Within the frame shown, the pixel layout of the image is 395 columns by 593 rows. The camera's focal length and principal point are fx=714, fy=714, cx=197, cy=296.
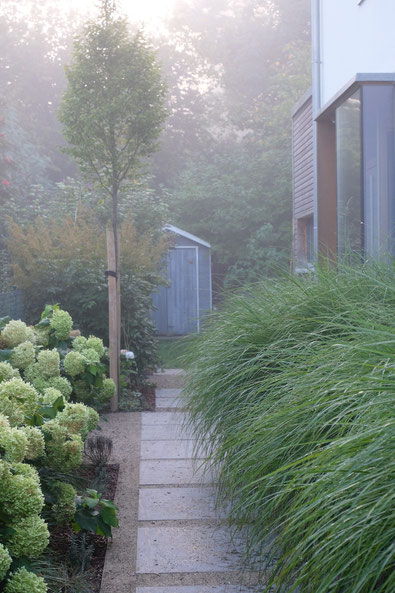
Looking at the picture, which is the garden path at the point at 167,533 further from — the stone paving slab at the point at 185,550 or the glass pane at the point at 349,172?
the glass pane at the point at 349,172

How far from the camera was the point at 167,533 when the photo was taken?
10.3ft

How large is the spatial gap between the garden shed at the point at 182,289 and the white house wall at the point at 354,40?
6.27m

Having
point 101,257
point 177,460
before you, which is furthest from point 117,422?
point 101,257

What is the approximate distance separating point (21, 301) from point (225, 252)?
9.08 metres

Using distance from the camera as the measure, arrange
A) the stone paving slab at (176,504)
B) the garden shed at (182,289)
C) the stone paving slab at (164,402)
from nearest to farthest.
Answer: the stone paving slab at (176,504), the stone paving slab at (164,402), the garden shed at (182,289)

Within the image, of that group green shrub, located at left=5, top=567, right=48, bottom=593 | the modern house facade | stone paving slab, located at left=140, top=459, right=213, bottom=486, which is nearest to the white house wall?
the modern house facade

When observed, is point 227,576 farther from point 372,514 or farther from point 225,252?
point 225,252

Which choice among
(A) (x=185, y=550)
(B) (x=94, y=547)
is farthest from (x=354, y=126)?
(B) (x=94, y=547)

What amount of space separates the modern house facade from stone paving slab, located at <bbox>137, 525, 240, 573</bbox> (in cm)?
177

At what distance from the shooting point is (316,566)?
4.78 ft

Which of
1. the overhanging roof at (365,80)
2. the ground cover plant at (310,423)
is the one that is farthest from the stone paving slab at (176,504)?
the overhanging roof at (365,80)

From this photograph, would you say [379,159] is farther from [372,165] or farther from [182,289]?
[182,289]

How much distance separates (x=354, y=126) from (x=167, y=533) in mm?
3995

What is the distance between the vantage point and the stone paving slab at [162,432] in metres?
5.13
